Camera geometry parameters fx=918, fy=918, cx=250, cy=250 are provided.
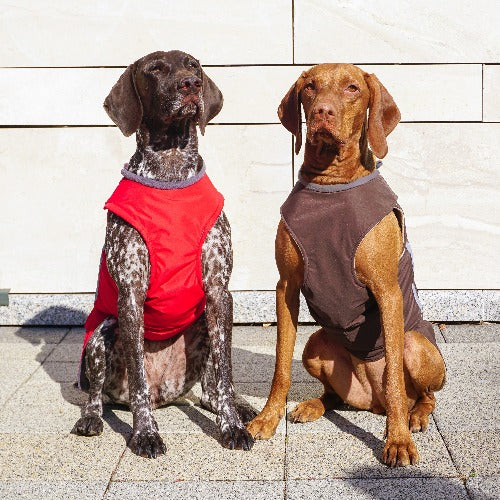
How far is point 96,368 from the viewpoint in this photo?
16.4 ft

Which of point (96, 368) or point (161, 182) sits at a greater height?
point (161, 182)

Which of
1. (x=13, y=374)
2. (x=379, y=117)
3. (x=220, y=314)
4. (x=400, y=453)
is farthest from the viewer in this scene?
(x=13, y=374)

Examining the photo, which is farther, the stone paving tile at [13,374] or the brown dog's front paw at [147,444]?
the stone paving tile at [13,374]

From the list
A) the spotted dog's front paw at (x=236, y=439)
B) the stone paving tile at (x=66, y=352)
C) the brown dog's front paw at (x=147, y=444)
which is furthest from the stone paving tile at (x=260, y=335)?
the brown dog's front paw at (x=147, y=444)

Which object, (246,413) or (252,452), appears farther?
(246,413)

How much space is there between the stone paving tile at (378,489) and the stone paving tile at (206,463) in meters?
0.19

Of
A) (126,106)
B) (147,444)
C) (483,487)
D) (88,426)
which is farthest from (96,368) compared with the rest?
(483,487)

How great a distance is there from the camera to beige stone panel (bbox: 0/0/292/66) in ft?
23.2

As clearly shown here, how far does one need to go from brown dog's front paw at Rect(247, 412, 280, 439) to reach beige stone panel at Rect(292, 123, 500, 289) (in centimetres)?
280

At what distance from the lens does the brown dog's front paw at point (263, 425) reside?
4.77m

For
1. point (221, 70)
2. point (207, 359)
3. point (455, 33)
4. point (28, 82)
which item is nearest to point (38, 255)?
point (28, 82)

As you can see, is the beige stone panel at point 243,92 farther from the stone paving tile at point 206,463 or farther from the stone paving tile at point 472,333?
the stone paving tile at point 206,463

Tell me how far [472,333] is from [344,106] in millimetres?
2963

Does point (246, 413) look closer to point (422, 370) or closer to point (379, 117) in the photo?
point (422, 370)
